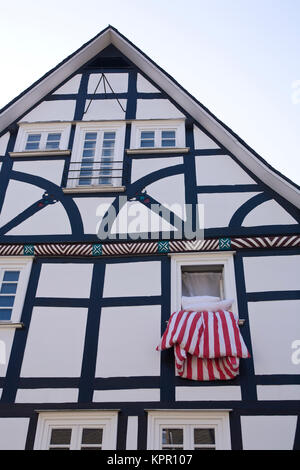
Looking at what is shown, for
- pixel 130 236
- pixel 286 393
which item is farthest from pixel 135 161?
pixel 286 393

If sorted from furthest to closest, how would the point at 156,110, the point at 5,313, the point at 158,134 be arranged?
the point at 156,110, the point at 158,134, the point at 5,313

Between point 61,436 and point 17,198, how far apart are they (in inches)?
178

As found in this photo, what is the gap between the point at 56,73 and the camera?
1170 cm

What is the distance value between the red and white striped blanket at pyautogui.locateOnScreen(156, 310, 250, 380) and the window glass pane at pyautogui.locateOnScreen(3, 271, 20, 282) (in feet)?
9.19

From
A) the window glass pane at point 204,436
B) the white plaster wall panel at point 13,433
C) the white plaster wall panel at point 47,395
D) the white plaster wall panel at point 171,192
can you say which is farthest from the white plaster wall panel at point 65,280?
the window glass pane at point 204,436

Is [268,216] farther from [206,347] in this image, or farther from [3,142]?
[3,142]

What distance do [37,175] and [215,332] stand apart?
4.83 m

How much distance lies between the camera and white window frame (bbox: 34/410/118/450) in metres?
7.32

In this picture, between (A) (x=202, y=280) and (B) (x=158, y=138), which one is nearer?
(A) (x=202, y=280)

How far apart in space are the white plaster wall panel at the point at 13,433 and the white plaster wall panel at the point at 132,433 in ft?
4.63

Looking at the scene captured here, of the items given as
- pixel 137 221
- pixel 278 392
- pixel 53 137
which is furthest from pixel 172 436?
pixel 53 137

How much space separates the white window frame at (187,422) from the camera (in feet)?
23.6

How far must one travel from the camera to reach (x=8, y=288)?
29.0 ft
